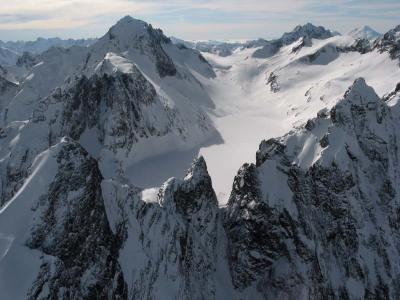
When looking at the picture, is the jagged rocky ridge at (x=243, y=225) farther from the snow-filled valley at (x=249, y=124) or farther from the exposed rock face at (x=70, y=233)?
the snow-filled valley at (x=249, y=124)

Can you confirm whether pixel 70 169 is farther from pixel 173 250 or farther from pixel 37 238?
pixel 173 250

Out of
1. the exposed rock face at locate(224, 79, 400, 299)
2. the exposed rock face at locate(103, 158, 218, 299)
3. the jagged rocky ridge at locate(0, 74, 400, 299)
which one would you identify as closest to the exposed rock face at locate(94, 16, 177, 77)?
the jagged rocky ridge at locate(0, 74, 400, 299)

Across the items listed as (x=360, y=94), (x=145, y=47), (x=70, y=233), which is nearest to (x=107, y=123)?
(x=360, y=94)

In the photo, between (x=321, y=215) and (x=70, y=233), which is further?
(x=321, y=215)

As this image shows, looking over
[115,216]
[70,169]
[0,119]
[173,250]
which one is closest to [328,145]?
[173,250]

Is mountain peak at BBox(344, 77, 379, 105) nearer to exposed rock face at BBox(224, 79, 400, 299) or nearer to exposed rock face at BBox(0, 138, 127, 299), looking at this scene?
exposed rock face at BBox(224, 79, 400, 299)

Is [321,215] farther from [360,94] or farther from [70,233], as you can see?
[70,233]
